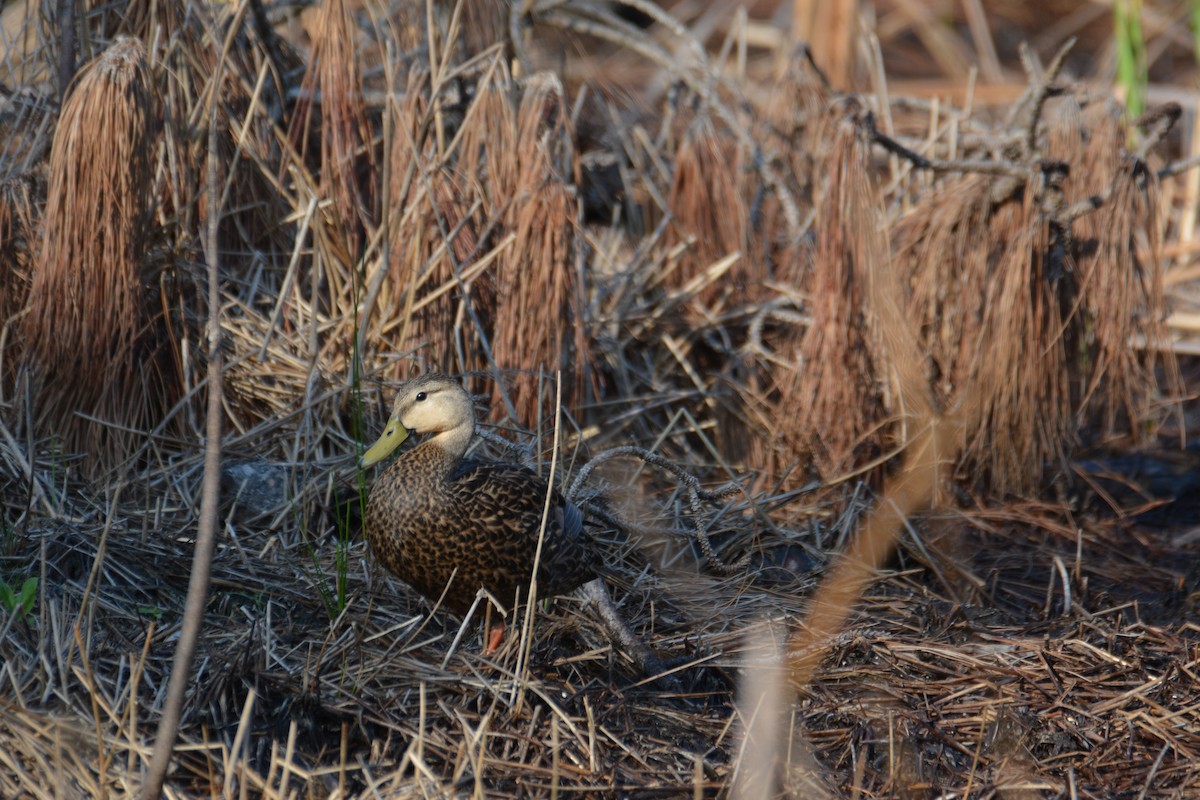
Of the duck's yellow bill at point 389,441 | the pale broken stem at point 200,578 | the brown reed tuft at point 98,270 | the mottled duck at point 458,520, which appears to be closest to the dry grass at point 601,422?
the brown reed tuft at point 98,270

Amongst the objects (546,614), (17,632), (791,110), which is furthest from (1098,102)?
(17,632)

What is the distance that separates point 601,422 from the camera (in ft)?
13.8

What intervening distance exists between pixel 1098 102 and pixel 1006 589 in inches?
75.1

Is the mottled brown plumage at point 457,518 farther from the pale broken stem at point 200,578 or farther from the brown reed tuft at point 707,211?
the brown reed tuft at point 707,211

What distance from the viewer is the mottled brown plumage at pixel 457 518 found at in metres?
2.91

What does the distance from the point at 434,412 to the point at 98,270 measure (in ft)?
3.94

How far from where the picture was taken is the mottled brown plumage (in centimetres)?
291

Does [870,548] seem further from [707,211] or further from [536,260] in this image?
[707,211]

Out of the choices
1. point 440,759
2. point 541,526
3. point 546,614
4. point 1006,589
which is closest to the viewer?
point 440,759

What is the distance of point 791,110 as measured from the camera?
16.3ft

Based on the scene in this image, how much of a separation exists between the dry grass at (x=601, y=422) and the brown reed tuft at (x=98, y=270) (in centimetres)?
1

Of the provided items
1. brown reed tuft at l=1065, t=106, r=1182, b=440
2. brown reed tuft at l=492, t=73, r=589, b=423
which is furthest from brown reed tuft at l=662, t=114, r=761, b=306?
brown reed tuft at l=1065, t=106, r=1182, b=440

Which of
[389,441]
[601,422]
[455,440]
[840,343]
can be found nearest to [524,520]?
[455,440]

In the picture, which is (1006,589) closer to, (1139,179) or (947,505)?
(947,505)
